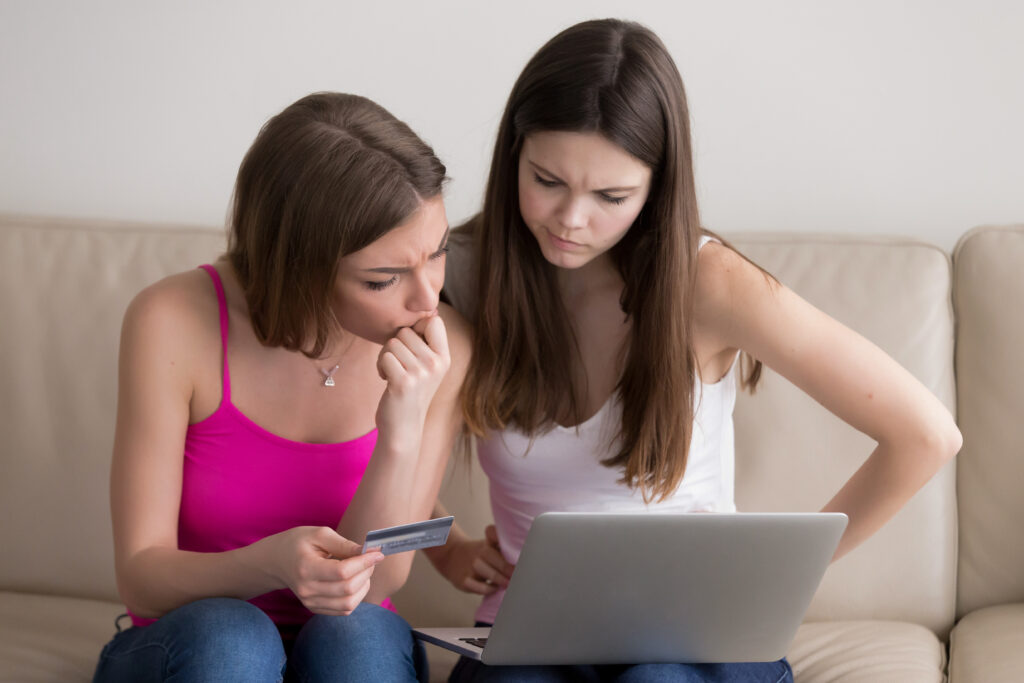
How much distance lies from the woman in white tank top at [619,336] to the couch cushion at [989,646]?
0.23m

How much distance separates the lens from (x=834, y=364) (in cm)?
135

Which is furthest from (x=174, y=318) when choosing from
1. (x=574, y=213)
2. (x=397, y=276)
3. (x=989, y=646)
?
(x=989, y=646)

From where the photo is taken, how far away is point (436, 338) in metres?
1.29

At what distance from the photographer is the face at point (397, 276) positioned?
4.09 feet

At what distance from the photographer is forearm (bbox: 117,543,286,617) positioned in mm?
1225

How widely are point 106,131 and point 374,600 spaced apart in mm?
1167

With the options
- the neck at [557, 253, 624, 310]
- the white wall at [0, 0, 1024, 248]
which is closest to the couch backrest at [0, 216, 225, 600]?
the white wall at [0, 0, 1024, 248]

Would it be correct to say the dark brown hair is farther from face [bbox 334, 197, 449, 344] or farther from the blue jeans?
the blue jeans

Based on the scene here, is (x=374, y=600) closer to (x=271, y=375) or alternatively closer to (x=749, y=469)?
(x=271, y=375)

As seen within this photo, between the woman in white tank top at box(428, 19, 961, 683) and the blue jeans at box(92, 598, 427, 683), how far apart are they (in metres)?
0.13

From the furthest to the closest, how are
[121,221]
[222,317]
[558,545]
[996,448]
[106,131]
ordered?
[106,131] < [121,221] < [996,448] < [222,317] < [558,545]

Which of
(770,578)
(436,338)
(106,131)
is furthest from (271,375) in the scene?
(106,131)

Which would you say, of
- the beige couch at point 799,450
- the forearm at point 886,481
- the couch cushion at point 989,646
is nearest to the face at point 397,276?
the beige couch at point 799,450

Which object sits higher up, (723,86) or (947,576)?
(723,86)
